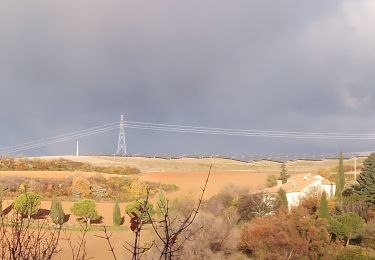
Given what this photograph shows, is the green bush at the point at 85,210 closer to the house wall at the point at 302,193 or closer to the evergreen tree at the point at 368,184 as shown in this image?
the house wall at the point at 302,193

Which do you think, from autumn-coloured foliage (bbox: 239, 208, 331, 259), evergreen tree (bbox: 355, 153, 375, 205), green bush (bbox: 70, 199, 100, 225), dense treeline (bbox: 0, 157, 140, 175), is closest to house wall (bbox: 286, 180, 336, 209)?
evergreen tree (bbox: 355, 153, 375, 205)

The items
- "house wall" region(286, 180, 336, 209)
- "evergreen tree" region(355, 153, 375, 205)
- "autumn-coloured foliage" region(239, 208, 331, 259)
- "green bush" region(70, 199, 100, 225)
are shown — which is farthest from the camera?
"house wall" region(286, 180, 336, 209)

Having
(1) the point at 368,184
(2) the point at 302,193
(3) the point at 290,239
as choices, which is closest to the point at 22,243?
(3) the point at 290,239

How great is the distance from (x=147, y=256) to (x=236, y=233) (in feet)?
27.6

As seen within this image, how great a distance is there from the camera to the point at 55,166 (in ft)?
234

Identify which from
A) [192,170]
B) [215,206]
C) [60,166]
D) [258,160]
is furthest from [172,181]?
[215,206]

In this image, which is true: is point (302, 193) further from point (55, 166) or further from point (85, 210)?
point (55, 166)

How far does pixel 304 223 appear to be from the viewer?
29969 millimetres

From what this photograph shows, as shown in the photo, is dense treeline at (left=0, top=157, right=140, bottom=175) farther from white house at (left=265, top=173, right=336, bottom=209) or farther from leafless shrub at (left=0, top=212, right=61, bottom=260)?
leafless shrub at (left=0, top=212, right=61, bottom=260)

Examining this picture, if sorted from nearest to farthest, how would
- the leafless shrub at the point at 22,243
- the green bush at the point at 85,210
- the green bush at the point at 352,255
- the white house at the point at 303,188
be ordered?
the leafless shrub at the point at 22,243 < the green bush at the point at 352,255 < the green bush at the point at 85,210 < the white house at the point at 303,188

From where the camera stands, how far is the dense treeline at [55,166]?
6907 centimetres

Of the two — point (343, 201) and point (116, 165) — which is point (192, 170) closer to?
point (116, 165)

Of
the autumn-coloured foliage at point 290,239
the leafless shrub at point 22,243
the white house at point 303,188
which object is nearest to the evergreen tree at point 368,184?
the white house at point 303,188

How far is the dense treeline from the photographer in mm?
69075
